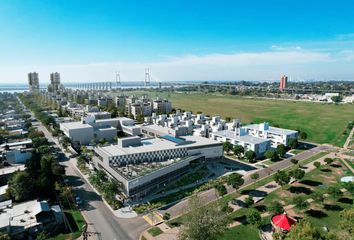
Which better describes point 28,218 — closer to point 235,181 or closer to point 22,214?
point 22,214

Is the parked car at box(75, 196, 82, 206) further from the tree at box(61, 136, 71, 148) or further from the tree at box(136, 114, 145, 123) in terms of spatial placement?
the tree at box(136, 114, 145, 123)

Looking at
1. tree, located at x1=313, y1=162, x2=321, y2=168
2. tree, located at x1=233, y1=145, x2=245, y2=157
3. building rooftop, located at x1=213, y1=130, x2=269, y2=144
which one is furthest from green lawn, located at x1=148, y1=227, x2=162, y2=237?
tree, located at x1=313, y1=162, x2=321, y2=168

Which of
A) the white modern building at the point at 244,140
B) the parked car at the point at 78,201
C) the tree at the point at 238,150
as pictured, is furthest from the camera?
the white modern building at the point at 244,140

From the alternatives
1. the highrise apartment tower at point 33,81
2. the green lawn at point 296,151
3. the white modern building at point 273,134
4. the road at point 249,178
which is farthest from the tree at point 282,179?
the highrise apartment tower at point 33,81

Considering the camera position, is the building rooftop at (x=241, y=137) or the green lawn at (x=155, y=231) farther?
the building rooftop at (x=241, y=137)

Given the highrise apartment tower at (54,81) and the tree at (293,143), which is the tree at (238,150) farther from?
the highrise apartment tower at (54,81)

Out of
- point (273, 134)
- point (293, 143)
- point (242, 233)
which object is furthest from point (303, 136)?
point (242, 233)

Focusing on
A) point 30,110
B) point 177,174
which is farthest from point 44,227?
point 30,110
